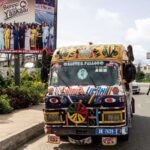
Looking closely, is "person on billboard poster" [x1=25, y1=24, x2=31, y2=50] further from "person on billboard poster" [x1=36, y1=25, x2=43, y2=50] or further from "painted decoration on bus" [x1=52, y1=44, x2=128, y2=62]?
"painted decoration on bus" [x1=52, y1=44, x2=128, y2=62]

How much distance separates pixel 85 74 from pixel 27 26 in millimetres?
13390

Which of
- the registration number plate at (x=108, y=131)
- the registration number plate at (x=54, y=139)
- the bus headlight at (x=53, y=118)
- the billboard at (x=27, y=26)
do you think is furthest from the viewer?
the billboard at (x=27, y=26)

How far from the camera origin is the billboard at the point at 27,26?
24.2m

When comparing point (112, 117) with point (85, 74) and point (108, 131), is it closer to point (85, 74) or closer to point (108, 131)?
point (108, 131)

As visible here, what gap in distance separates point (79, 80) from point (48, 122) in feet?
4.50

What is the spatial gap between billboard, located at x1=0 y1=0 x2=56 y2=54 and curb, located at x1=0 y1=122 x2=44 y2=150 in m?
10.6

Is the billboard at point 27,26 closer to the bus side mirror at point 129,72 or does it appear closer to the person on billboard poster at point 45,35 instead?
the person on billboard poster at point 45,35

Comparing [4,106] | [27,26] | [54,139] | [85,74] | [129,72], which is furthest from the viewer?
[27,26]

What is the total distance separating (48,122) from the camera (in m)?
11.0

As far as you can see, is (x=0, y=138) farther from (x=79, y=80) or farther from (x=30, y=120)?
(x=30, y=120)

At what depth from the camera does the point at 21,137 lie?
12.0 m

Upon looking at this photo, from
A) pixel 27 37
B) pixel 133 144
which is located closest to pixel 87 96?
pixel 133 144

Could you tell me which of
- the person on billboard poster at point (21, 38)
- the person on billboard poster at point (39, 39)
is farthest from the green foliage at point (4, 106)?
the person on billboard poster at point (39, 39)

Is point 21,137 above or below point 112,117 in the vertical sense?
below
